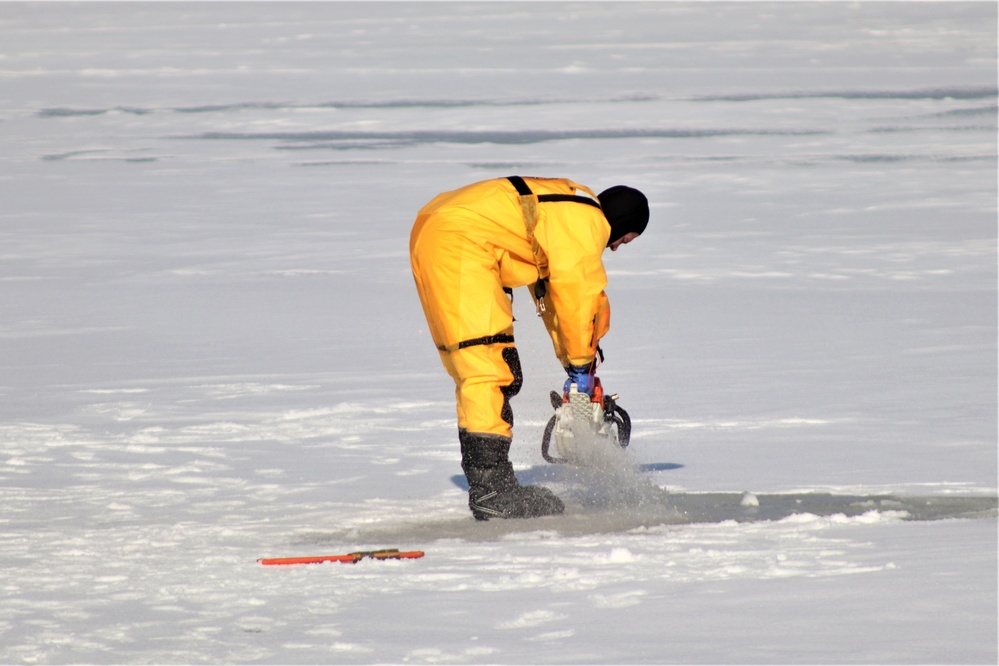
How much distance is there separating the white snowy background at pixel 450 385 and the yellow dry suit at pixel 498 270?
1.60 ft

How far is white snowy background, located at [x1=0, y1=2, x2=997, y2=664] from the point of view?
333 cm

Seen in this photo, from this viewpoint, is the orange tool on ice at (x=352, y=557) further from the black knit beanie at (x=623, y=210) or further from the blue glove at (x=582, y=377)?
the black knit beanie at (x=623, y=210)

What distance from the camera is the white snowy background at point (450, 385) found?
333 cm

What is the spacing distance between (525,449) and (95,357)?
2.68 metres

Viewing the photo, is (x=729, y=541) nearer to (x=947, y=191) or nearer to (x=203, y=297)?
(x=203, y=297)

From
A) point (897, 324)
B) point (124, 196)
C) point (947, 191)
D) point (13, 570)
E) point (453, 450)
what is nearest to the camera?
point (13, 570)

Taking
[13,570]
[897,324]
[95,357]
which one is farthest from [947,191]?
[13,570]

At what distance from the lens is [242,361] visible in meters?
7.20

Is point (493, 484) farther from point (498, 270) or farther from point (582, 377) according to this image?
point (498, 270)

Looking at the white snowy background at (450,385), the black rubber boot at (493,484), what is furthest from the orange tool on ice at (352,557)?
the black rubber boot at (493,484)

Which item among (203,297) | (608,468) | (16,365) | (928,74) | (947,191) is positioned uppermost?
(928,74)

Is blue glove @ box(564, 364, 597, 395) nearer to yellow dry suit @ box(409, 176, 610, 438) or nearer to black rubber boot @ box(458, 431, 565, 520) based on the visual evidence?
yellow dry suit @ box(409, 176, 610, 438)

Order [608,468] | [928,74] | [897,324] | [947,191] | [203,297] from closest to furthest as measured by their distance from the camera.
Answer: [608,468], [897,324], [203,297], [947,191], [928,74]

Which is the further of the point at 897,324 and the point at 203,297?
the point at 203,297
